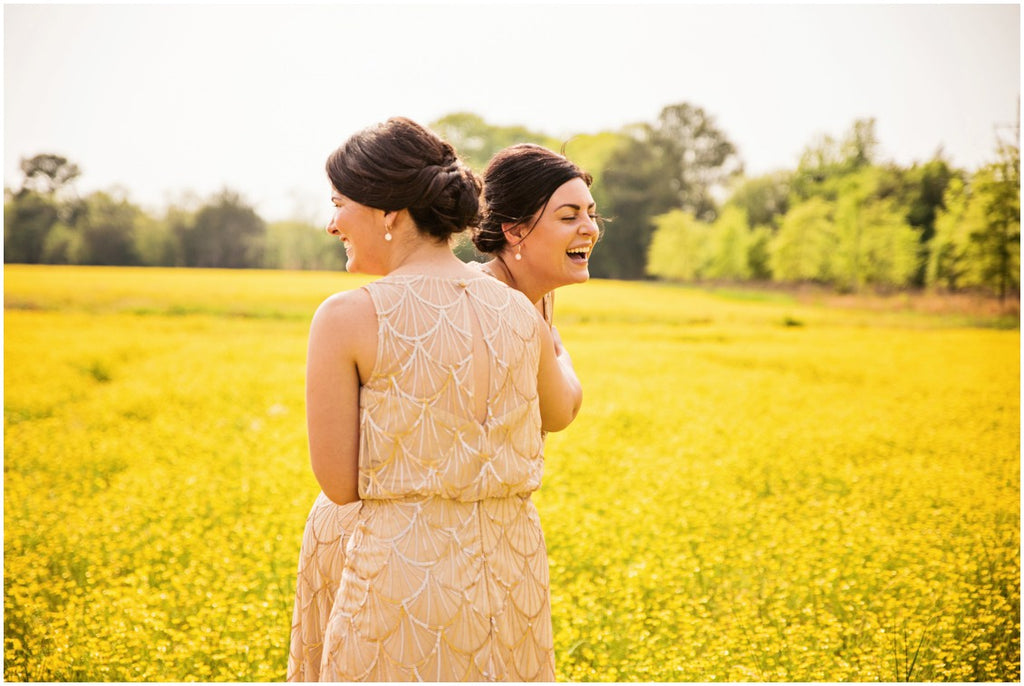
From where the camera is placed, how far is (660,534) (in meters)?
5.18

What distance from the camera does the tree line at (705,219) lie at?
10.9m

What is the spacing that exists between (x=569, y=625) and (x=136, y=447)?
4.59m

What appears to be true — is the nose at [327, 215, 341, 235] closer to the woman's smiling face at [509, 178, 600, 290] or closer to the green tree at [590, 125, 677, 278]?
the woman's smiling face at [509, 178, 600, 290]

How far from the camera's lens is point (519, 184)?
7.25ft

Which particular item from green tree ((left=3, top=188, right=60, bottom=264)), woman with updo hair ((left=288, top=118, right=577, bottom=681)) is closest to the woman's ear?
woman with updo hair ((left=288, top=118, right=577, bottom=681))

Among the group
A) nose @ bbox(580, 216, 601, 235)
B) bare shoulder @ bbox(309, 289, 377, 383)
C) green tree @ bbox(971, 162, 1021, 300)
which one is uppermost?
green tree @ bbox(971, 162, 1021, 300)

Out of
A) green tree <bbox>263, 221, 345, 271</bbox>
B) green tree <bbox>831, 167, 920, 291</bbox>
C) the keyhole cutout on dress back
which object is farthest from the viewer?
green tree <bbox>831, 167, 920, 291</bbox>

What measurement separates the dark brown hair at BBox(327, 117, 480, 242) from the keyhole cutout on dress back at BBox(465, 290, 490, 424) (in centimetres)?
18

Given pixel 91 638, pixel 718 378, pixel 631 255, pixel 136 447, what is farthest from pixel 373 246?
pixel 631 255

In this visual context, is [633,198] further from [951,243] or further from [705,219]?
[951,243]

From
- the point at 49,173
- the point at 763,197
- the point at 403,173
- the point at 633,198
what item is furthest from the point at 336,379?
the point at 763,197

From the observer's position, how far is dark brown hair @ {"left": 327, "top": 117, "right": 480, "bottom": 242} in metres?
1.63

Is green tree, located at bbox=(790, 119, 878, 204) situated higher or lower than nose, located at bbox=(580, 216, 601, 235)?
higher

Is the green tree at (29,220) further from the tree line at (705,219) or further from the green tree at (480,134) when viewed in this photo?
the green tree at (480,134)
